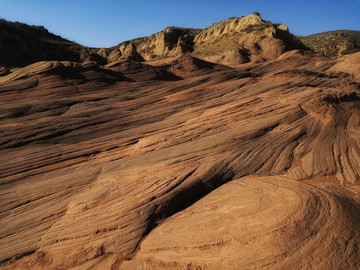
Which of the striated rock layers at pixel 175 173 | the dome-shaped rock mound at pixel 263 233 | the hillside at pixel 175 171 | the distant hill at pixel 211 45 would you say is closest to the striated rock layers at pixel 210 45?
the distant hill at pixel 211 45

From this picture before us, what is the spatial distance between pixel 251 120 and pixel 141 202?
534cm

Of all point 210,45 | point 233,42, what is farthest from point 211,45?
point 233,42

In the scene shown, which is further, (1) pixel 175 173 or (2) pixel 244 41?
(2) pixel 244 41

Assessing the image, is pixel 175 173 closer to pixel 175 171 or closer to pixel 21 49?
pixel 175 171

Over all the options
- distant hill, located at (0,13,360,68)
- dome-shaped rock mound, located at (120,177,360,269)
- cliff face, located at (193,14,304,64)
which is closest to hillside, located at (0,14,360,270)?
dome-shaped rock mound, located at (120,177,360,269)

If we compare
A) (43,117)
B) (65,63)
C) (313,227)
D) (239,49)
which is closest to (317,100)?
(313,227)

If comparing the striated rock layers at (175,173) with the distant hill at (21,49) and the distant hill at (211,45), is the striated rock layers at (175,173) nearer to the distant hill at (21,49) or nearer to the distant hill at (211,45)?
the distant hill at (211,45)

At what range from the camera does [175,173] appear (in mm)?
7176

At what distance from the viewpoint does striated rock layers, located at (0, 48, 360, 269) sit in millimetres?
4844

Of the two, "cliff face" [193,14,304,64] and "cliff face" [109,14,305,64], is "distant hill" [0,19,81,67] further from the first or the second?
"cliff face" [193,14,304,64]

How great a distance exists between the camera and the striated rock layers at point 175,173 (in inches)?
191

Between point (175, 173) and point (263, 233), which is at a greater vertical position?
point (175, 173)

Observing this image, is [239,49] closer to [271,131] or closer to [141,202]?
[271,131]

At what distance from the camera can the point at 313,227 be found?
4.72 m
